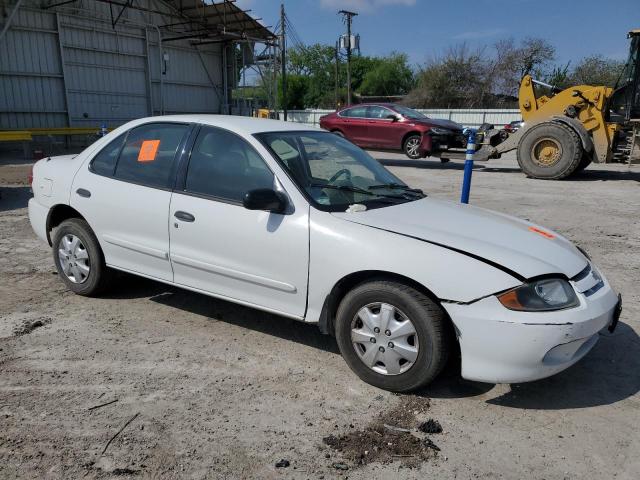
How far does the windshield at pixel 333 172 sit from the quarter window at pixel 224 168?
0.50 ft

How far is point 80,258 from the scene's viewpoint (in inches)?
178

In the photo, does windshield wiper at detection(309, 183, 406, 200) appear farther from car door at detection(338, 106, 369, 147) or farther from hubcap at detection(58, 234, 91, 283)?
car door at detection(338, 106, 369, 147)

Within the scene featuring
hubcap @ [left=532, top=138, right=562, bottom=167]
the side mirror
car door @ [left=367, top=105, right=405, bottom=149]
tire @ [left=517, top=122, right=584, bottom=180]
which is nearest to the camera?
the side mirror

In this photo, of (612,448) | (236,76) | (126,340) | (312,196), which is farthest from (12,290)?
(236,76)

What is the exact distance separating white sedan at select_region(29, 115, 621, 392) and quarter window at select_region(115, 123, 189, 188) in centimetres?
1

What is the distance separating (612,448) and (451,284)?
1150 millimetres

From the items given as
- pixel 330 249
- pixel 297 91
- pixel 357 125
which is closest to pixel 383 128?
pixel 357 125

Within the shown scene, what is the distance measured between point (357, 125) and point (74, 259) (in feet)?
40.7

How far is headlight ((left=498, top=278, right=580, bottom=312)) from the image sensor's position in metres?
2.83

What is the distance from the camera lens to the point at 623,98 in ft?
41.3

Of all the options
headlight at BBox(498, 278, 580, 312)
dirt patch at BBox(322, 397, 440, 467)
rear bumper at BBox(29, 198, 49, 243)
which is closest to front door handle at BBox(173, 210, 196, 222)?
rear bumper at BBox(29, 198, 49, 243)

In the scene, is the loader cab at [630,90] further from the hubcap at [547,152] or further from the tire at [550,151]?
the hubcap at [547,152]

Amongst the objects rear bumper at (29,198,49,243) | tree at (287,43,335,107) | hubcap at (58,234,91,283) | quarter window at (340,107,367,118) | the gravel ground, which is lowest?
the gravel ground

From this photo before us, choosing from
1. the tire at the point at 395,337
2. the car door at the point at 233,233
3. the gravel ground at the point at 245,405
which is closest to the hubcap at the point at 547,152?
the gravel ground at the point at 245,405
